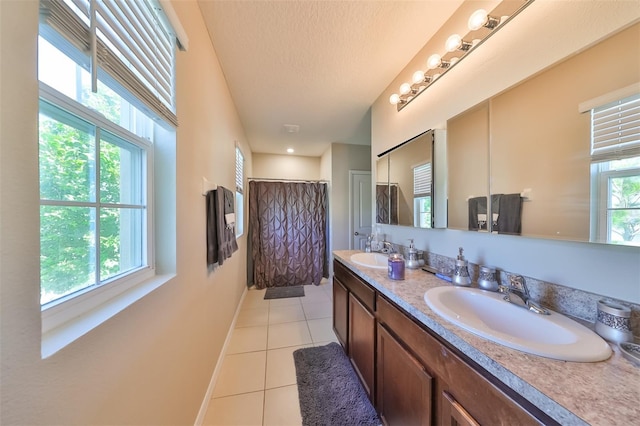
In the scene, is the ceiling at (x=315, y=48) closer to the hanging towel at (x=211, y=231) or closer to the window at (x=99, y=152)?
the window at (x=99, y=152)

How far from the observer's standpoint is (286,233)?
3518mm

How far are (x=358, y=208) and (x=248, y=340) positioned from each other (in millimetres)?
2411

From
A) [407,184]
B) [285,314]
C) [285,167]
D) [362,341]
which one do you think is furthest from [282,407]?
[285,167]

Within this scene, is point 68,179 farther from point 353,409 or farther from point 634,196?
point 353,409

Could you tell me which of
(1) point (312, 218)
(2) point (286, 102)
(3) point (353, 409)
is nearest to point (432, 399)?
(3) point (353, 409)

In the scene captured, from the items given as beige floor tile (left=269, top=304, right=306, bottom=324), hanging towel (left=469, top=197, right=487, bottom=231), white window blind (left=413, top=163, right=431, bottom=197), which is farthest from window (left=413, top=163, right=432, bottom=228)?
beige floor tile (left=269, top=304, right=306, bottom=324)

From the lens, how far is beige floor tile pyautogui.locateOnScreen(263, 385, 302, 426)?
4.11 ft

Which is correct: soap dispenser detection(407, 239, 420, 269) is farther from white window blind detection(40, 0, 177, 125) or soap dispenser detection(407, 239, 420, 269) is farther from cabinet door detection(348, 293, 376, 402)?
white window blind detection(40, 0, 177, 125)

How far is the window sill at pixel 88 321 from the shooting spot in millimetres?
461

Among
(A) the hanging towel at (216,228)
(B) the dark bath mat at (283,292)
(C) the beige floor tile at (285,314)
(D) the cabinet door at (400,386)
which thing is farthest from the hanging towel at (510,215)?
(B) the dark bath mat at (283,292)

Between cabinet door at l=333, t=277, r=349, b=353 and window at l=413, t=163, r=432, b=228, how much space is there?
81cm

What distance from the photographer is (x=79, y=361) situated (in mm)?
503

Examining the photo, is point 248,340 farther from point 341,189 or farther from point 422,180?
point 341,189

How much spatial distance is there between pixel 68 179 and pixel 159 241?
0.43 m
